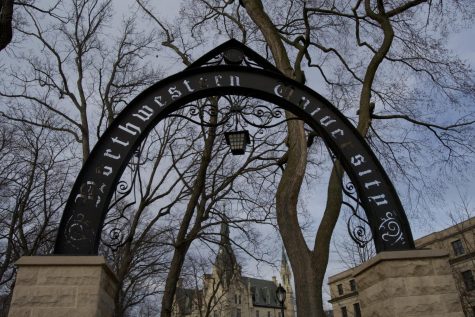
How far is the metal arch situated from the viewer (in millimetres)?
4996

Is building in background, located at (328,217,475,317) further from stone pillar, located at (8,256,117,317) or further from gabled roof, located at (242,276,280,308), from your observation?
gabled roof, located at (242,276,280,308)

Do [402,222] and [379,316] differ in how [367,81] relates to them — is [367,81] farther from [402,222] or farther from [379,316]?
[379,316]

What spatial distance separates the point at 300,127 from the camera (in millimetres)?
9672

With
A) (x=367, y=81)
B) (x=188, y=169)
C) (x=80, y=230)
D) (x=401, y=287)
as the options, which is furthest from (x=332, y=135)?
(x=188, y=169)

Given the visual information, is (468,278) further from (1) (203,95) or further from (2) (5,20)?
(2) (5,20)

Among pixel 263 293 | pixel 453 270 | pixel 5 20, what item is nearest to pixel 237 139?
pixel 5 20

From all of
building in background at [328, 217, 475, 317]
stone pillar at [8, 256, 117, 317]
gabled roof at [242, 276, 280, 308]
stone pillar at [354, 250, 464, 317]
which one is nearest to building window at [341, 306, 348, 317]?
building in background at [328, 217, 475, 317]

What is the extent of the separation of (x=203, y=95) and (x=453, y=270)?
27.9 metres

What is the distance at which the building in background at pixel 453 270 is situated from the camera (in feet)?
88.4

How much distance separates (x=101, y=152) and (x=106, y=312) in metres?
2.01

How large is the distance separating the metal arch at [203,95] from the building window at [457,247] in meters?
37.8

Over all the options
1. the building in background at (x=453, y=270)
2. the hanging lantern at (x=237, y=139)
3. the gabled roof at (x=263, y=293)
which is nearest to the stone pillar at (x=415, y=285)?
the hanging lantern at (x=237, y=139)

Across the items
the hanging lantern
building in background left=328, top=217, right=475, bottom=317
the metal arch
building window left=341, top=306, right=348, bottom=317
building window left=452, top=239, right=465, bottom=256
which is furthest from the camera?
building window left=341, top=306, right=348, bottom=317

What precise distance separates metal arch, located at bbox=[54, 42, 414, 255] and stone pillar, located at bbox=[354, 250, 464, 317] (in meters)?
0.28
